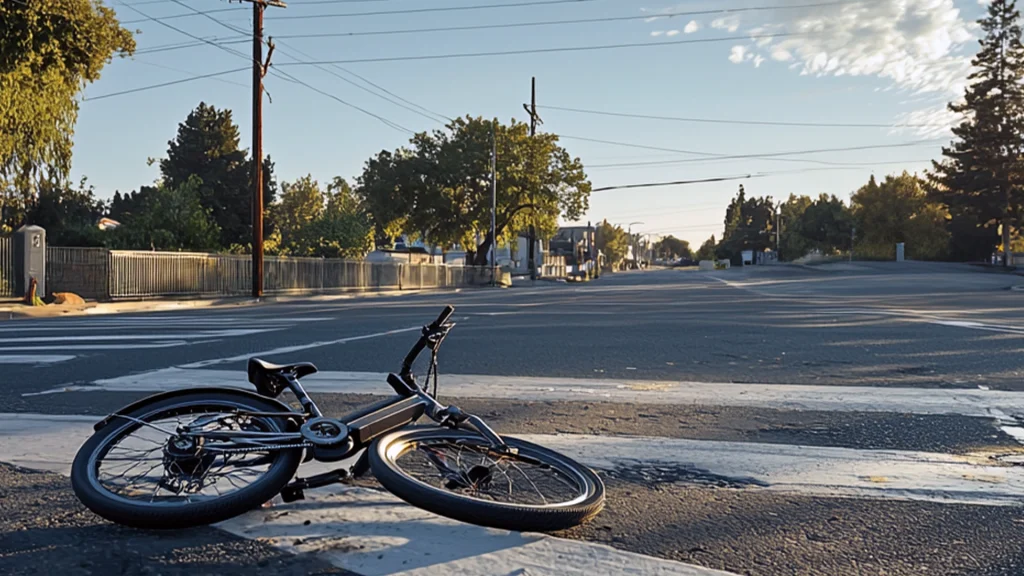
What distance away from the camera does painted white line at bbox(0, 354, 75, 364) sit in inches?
338

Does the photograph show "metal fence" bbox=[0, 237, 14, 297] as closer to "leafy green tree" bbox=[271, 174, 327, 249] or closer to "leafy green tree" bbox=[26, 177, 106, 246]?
"leafy green tree" bbox=[26, 177, 106, 246]

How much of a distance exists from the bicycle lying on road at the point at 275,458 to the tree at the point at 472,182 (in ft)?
173

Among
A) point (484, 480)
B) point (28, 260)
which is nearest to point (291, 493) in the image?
point (484, 480)

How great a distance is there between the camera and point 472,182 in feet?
191

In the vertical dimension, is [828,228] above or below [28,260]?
above

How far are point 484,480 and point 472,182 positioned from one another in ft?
182

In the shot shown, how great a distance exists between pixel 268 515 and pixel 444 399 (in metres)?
3.05

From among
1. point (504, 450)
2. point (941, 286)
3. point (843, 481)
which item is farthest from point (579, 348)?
point (941, 286)

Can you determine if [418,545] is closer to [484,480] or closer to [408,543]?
[408,543]

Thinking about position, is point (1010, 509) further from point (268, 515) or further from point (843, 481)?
point (268, 515)

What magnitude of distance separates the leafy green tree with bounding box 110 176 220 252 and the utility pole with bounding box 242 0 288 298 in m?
6.21

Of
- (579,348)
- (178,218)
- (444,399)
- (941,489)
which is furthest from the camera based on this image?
(178,218)

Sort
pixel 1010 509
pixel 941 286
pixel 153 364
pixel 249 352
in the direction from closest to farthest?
pixel 1010 509
pixel 153 364
pixel 249 352
pixel 941 286

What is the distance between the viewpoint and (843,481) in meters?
4.14
